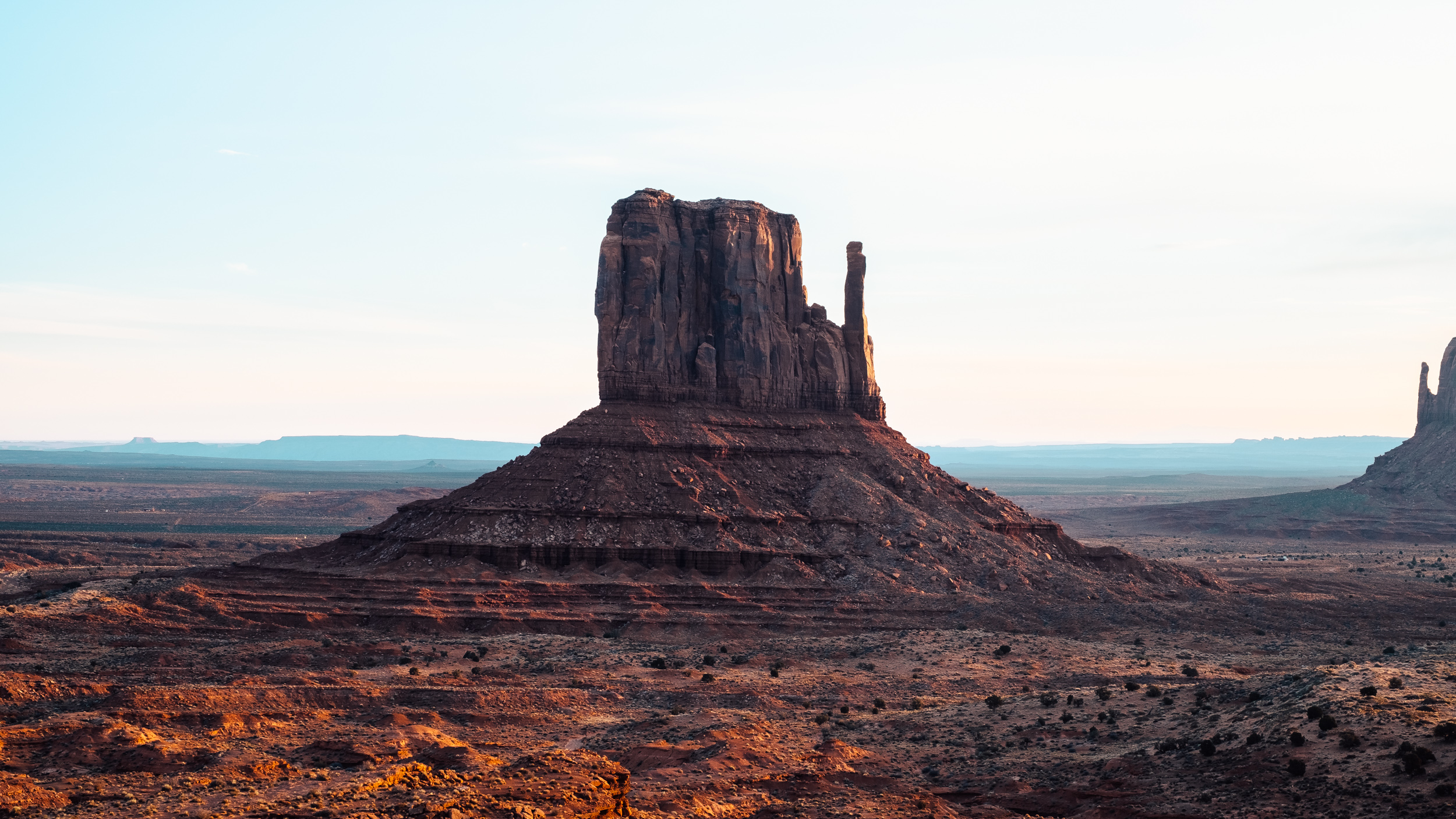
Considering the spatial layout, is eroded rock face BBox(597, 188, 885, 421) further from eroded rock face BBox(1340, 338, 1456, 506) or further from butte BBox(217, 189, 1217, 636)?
eroded rock face BBox(1340, 338, 1456, 506)

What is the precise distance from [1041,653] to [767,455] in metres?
28.7

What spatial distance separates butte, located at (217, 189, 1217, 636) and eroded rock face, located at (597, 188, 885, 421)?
5.8 inches

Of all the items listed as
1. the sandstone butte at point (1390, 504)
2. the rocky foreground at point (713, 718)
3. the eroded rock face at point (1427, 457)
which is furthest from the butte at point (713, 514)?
the eroded rock face at point (1427, 457)

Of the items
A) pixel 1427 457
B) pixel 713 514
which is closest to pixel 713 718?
pixel 713 514

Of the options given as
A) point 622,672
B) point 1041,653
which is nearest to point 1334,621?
point 1041,653

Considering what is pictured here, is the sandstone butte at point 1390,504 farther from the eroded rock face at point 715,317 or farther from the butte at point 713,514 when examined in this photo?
the eroded rock face at point 715,317

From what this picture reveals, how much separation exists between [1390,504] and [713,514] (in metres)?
125

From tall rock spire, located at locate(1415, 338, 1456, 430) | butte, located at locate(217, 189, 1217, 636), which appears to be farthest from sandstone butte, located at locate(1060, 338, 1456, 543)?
butte, located at locate(217, 189, 1217, 636)

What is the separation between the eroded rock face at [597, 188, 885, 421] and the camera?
9212 centimetres

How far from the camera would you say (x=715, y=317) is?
96.0 m

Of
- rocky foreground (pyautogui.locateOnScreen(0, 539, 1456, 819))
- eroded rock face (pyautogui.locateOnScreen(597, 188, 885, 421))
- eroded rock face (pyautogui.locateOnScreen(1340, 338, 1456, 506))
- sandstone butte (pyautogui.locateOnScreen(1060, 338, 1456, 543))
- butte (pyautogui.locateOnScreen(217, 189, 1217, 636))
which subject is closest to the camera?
rocky foreground (pyautogui.locateOnScreen(0, 539, 1456, 819))

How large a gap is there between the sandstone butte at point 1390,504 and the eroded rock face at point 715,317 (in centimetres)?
9412

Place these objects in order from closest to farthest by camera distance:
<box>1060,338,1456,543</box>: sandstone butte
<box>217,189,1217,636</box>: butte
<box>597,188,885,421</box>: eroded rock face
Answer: <box>217,189,1217,636</box>: butte → <box>597,188,885,421</box>: eroded rock face → <box>1060,338,1456,543</box>: sandstone butte

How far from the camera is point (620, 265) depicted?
9250 cm
